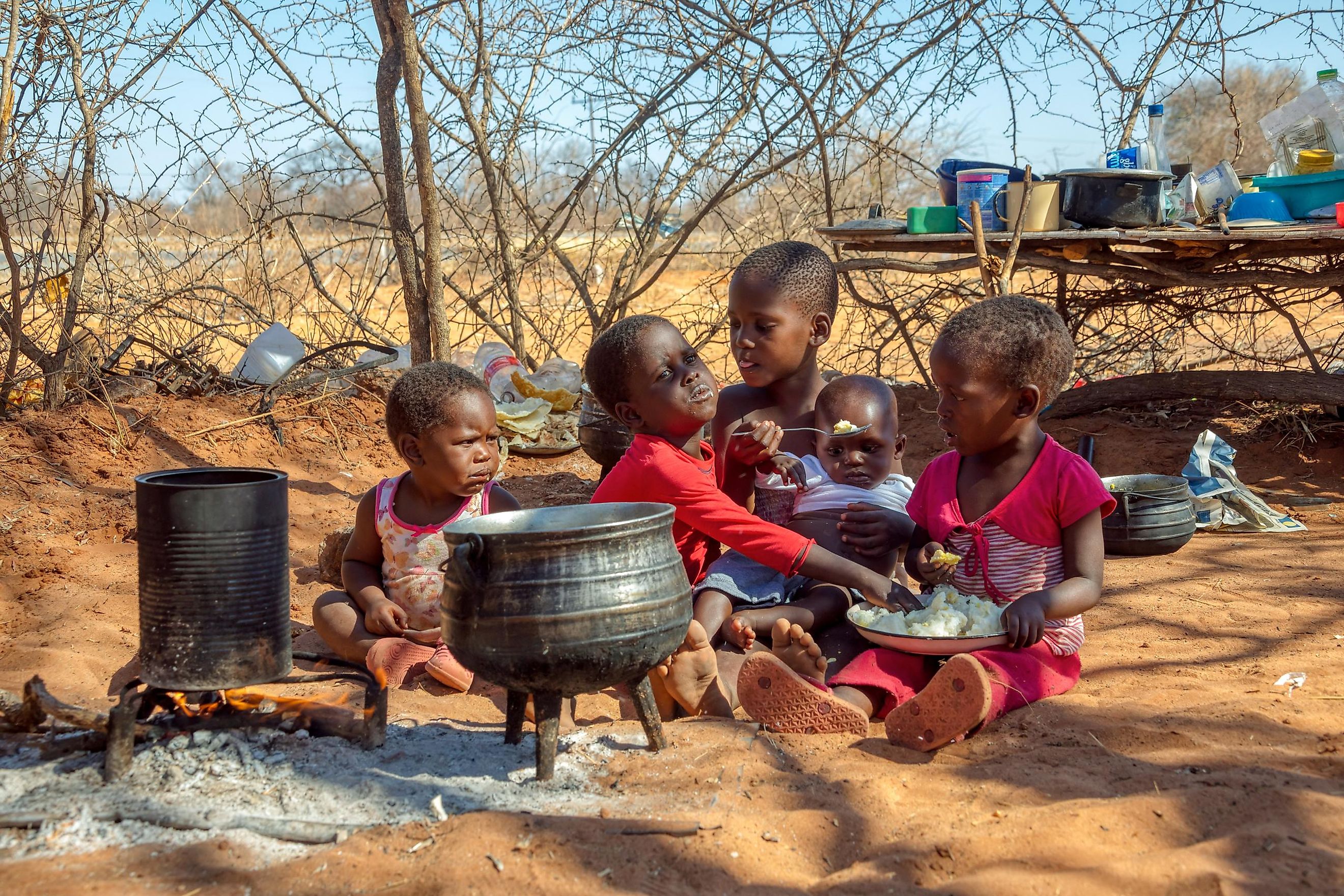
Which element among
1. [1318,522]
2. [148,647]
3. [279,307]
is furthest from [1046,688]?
Answer: [279,307]

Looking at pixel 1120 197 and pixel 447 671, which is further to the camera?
pixel 1120 197

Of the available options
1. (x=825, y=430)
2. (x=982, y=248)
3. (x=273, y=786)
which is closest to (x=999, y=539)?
(x=825, y=430)

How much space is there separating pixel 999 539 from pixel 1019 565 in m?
0.09

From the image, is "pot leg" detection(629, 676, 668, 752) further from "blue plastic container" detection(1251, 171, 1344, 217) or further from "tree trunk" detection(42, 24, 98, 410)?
"blue plastic container" detection(1251, 171, 1344, 217)

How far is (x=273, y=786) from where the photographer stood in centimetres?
242

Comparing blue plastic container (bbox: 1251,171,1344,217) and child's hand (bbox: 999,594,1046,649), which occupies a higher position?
blue plastic container (bbox: 1251,171,1344,217)

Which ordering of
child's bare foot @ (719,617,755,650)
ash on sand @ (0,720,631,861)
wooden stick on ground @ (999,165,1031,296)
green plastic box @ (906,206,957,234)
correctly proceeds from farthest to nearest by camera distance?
1. green plastic box @ (906,206,957,234)
2. wooden stick on ground @ (999,165,1031,296)
3. child's bare foot @ (719,617,755,650)
4. ash on sand @ (0,720,631,861)

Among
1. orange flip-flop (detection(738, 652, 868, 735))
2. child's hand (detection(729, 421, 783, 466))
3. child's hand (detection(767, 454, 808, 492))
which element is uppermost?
child's hand (detection(729, 421, 783, 466))

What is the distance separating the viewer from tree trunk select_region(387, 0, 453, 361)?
5163mm

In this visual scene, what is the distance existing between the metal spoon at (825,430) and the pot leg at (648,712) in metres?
1.22

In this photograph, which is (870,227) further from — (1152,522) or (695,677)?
(695,677)

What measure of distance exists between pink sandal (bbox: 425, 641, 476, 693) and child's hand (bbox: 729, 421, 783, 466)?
1134 mm

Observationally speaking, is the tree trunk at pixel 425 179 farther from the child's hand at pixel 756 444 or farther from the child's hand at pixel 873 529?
the child's hand at pixel 873 529

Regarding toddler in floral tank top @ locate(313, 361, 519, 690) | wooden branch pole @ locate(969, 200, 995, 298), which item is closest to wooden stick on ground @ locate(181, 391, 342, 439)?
toddler in floral tank top @ locate(313, 361, 519, 690)
